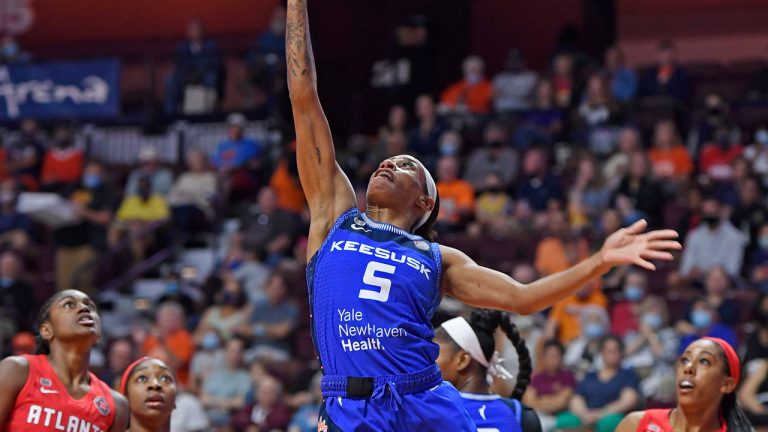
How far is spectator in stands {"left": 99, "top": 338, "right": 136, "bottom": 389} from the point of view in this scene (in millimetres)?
13016

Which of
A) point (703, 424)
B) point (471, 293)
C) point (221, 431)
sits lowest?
point (221, 431)

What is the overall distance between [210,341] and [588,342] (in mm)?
4060

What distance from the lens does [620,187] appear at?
13.9 m

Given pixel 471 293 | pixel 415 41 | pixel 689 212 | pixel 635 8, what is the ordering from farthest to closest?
1. pixel 635 8
2. pixel 415 41
3. pixel 689 212
4. pixel 471 293

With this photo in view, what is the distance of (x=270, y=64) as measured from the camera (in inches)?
714

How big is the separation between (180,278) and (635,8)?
27.8 feet

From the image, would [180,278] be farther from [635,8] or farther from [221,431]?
[635,8]

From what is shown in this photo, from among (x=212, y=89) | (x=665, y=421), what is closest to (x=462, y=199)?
(x=212, y=89)

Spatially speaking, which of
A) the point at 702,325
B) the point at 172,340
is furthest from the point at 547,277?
the point at 172,340

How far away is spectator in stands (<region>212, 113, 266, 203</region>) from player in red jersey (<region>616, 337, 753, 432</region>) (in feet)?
38.2

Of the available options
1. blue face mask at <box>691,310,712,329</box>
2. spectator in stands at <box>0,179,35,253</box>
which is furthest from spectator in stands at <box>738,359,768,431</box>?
spectator in stands at <box>0,179,35,253</box>

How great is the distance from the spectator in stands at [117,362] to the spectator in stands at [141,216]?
317 centimetres

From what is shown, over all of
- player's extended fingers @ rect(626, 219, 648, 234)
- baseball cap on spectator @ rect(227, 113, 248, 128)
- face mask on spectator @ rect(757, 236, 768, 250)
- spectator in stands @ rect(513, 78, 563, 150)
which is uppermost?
player's extended fingers @ rect(626, 219, 648, 234)

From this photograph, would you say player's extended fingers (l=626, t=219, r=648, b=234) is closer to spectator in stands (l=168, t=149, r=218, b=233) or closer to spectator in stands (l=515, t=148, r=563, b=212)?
spectator in stands (l=515, t=148, r=563, b=212)
